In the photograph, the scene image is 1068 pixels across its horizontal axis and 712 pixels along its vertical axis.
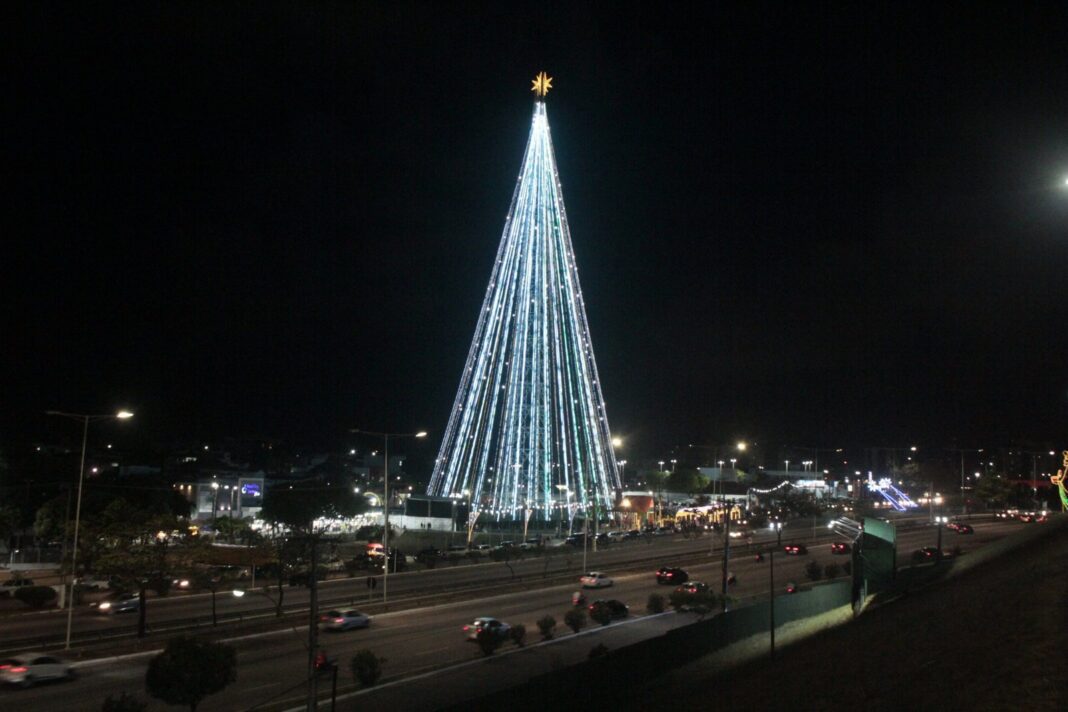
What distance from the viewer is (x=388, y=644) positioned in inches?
922

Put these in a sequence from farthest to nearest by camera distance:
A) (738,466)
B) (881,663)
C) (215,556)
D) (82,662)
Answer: (738,466), (215,556), (82,662), (881,663)

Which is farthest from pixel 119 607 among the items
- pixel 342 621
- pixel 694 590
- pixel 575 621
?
pixel 694 590

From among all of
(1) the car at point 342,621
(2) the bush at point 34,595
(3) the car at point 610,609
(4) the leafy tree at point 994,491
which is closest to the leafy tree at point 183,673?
(1) the car at point 342,621

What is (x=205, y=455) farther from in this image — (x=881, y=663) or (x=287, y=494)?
(x=881, y=663)

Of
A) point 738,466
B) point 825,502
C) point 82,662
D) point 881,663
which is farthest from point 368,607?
point 738,466

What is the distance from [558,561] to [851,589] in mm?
17893

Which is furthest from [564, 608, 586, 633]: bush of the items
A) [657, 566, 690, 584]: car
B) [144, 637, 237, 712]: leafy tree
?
[144, 637, 237, 712]: leafy tree

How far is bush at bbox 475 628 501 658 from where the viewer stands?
2234 centimetres

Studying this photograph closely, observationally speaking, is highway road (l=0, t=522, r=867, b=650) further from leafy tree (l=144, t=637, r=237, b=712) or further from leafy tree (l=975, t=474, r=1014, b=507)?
leafy tree (l=975, t=474, r=1014, b=507)

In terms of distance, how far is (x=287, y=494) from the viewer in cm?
5097

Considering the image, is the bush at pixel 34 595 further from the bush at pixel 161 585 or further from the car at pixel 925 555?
the car at pixel 925 555

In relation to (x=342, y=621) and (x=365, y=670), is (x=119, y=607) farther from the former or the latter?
(x=365, y=670)

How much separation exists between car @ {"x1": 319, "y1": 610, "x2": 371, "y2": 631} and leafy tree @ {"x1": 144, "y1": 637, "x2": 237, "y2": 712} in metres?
10.8

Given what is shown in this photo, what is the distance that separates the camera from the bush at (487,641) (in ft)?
→ 73.3
